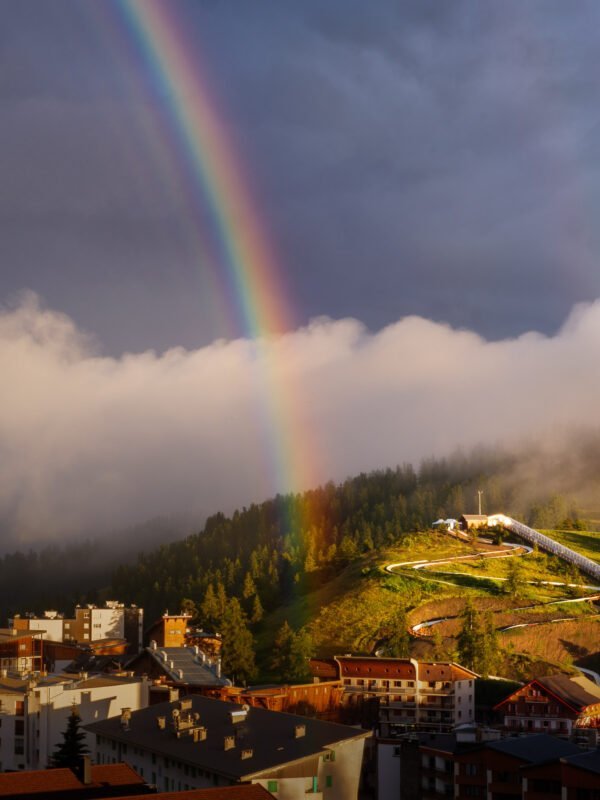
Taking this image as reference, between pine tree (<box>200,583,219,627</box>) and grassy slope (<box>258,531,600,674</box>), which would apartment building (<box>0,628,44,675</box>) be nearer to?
pine tree (<box>200,583,219,627</box>)

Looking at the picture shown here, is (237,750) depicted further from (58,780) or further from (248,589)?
(248,589)

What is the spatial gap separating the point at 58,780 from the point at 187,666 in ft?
138

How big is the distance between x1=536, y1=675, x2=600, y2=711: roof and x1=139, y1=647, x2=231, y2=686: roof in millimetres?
25304

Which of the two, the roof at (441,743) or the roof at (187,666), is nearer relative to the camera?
the roof at (441,743)

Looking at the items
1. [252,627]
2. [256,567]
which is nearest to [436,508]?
[256,567]

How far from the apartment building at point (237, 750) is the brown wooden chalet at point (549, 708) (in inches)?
1073

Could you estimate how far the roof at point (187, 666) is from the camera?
82.4 m

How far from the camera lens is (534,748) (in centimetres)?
5869

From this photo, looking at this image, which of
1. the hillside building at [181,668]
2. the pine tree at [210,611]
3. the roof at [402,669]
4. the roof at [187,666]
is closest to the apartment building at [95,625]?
the pine tree at [210,611]

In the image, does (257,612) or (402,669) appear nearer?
(402,669)

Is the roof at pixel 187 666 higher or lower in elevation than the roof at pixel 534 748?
higher

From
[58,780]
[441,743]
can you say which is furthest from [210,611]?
[58,780]

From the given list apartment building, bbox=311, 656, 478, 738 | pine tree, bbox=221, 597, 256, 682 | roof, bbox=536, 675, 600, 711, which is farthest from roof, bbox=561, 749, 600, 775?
pine tree, bbox=221, 597, 256, 682

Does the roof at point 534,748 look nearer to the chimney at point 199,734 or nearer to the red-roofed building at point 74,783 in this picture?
the chimney at point 199,734
